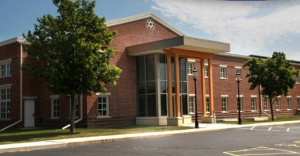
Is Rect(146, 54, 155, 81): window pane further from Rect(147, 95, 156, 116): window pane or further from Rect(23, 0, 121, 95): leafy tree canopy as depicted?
Rect(23, 0, 121, 95): leafy tree canopy

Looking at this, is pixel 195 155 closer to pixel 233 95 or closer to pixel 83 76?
pixel 83 76

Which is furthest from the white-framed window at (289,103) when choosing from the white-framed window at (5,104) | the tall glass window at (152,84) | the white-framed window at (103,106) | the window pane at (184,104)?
the white-framed window at (5,104)

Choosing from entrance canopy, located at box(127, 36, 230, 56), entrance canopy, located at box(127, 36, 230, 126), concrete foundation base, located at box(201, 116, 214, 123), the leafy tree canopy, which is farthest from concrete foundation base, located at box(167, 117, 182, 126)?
the leafy tree canopy

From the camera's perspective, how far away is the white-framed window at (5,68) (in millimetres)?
30422

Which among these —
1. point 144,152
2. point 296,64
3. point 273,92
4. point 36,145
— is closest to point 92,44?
point 36,145

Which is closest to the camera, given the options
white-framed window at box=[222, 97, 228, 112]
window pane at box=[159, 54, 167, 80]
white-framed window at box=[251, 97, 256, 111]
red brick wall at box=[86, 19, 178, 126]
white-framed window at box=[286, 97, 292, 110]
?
red brick wall at box=[86, 19, 178, 126]

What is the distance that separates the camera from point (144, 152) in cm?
1246

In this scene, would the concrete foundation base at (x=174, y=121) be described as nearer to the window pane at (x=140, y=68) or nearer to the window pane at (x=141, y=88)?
the window pane at (x=141, y=88)

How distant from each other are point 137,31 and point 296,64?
29117 mm

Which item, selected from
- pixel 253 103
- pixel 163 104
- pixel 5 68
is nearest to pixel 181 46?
pixel 163 104

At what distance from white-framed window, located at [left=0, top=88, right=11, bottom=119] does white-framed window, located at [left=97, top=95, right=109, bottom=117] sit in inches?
329

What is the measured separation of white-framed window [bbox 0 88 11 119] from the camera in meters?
30.4

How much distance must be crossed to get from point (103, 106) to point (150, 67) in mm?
4957

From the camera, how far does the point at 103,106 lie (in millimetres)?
27891
